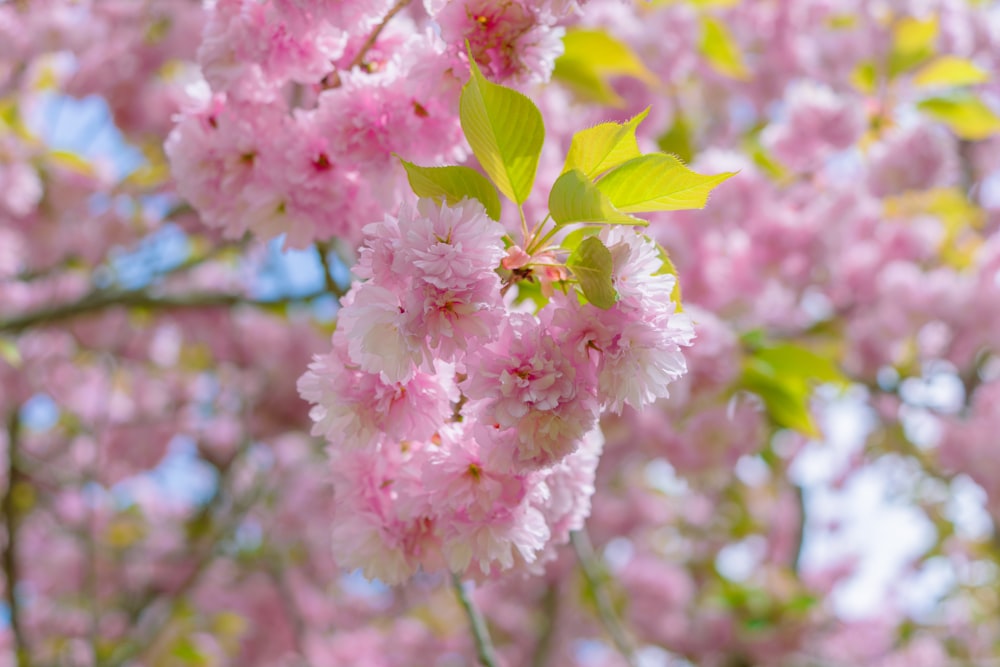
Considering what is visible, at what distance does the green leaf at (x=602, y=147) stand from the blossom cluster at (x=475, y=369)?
3.9 inches

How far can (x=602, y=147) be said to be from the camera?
2.78ft

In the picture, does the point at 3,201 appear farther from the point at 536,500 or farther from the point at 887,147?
the point at 887,147

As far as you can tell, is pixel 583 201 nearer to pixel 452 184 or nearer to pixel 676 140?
pixel 452 184

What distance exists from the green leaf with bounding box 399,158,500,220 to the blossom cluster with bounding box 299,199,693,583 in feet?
0.13

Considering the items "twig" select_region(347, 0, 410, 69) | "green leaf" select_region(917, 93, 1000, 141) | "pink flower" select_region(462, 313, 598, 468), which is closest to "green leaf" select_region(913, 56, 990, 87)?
"green leaf" select_region(917, 93, 1000, 141)

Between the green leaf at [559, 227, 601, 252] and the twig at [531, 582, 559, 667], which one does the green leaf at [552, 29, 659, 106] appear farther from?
the twig at [531, 582, 559, 667]

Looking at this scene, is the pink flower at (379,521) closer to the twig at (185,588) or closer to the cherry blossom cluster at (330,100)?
the cherry blossom cluster at (330,100)

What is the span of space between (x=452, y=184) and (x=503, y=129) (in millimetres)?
84

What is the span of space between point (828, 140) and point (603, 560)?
3.60 m

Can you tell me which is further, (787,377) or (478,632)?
(787,377)

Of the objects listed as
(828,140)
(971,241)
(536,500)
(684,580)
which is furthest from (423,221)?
(684,580)

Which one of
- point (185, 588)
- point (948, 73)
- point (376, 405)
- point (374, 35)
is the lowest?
point (185, 588)

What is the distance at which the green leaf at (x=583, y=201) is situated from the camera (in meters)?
0.77

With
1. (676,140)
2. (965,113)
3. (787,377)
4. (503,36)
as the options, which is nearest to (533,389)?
(503,36)
